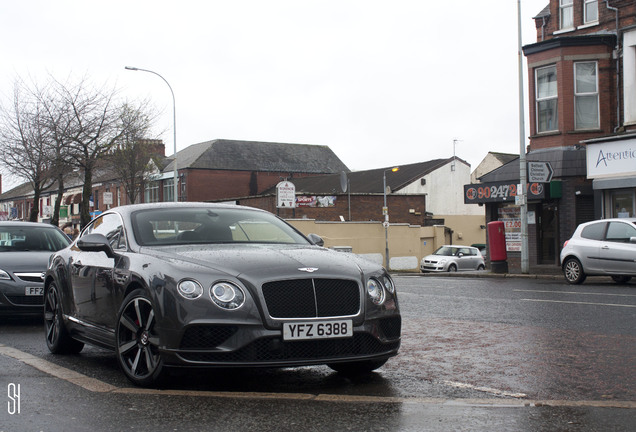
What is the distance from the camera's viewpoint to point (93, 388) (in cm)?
564

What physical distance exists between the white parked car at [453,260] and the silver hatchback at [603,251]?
52.1ft

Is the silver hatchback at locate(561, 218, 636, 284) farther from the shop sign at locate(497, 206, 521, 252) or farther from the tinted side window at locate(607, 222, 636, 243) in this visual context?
the shop sign at locate(497, 206, 521, 252)

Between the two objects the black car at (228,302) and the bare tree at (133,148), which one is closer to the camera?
the black car at (228,302)

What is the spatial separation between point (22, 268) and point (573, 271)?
13.0 metres

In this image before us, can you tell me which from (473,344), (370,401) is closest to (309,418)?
(370,401)

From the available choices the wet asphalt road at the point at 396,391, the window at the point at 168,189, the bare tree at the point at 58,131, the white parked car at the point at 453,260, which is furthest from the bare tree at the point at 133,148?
the wet asphalt road at the point at 396,391

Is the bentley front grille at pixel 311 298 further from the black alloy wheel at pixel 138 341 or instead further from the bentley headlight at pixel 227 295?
the black alloy wheel at pixel 138 341

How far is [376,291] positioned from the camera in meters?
5.77

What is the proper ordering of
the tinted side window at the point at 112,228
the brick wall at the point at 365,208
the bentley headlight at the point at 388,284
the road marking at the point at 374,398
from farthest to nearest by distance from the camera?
1. the brick wall at the point at 365,208
2. the tinted side window at the point at 112,228
3. the bentley headlight at the point at 388,284
4. the road marking at the point at 374,398

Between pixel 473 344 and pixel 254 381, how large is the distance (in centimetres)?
301

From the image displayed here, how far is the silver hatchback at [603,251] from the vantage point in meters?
17.1

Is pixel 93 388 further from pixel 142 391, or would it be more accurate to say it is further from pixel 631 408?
pixel 631 408

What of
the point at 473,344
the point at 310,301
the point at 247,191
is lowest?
the point at 473,344

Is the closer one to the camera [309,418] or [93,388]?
[309,418]
